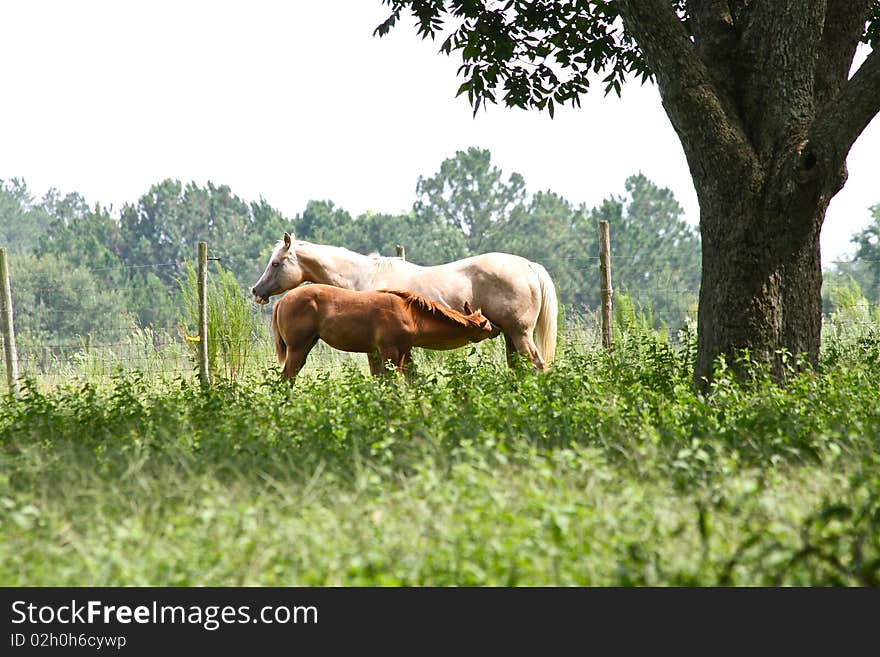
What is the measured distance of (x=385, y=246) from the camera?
58844 mm

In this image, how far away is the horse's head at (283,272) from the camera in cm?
1098

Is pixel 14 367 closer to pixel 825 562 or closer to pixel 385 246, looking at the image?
pixel 825 562

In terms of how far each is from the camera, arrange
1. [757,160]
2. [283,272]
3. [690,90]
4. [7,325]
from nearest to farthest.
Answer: [690,90], [757,160], [283,272], [7,325]

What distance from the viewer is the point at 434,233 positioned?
61281mm

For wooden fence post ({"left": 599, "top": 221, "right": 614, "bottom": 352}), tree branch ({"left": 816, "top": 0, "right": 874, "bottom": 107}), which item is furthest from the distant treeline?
tree branch ({"left": 816, "top": 0, "right": 874, "bottom": 107})

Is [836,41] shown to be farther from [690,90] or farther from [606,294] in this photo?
[606,294]

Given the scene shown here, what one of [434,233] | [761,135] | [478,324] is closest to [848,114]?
[761,135]

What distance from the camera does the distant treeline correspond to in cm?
5603

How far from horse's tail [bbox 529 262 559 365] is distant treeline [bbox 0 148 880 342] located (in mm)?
41714

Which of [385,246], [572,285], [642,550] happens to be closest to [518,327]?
[642,550]

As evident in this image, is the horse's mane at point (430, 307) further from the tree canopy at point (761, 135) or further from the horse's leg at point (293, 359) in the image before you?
the tree canopy at point (761, 135)

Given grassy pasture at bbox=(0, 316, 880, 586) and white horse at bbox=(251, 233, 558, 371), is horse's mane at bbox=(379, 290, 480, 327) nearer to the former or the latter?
white horse at bbox=(251, 233, 558, 371)

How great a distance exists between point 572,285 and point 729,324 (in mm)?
46324

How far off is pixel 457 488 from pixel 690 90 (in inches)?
174
